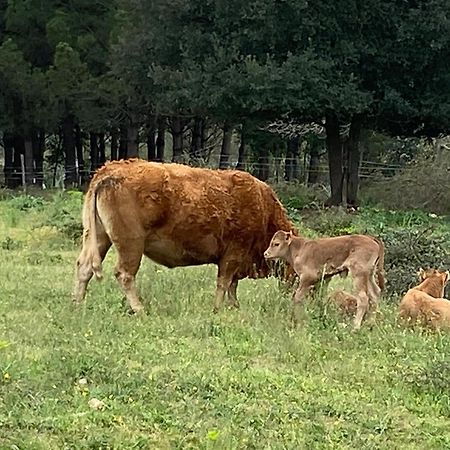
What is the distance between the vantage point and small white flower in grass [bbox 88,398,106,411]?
19.5ft

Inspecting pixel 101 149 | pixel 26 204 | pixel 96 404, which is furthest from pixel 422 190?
pixel 101 149

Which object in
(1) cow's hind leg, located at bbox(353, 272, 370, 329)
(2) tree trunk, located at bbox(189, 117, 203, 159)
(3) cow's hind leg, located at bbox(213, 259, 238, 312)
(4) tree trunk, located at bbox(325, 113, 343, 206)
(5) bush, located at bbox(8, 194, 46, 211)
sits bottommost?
(2) tree trunk, located at bbox(189, 117, 203, 159)

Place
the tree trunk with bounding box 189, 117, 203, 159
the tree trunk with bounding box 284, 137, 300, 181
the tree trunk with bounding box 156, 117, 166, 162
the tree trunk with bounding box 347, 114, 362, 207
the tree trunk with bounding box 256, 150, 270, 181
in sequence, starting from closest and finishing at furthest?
the tree trunk with bounding box 347, 114, 362, 207 → the tree trunk with bounding box 156, 117, 166, 162 → the tree trunk with bounding box 256, 150, 270, 181 → the tree trunk with bounding box 284, 137, 300, 181 → the tree trunk with bounding box 189, 117, 203, 159

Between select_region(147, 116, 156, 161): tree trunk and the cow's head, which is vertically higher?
the cow's head

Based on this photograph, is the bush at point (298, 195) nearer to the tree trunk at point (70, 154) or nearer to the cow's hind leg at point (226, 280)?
the tree trunk at point (70, 154)

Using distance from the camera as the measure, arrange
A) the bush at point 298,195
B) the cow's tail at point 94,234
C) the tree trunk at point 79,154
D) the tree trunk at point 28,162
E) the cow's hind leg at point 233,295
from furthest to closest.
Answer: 1. the tree trunk at point 79,154
2. the tree trunk at point 28,162
3. the bush at point 298,195
4. the cow's hind leg at point 233,295
5. the cow's tail at point 94,234

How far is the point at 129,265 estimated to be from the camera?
9.67 meters

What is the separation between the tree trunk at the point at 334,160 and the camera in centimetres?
2529

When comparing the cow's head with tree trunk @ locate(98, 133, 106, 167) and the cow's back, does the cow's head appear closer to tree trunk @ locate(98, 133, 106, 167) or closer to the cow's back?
the cow's back

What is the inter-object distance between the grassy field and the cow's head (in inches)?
17.2

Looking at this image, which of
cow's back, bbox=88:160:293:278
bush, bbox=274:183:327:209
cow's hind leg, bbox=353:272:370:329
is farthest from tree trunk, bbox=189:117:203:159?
cow's hind leg, bbox=353:272:370:329

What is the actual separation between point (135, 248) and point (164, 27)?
17.2 meters

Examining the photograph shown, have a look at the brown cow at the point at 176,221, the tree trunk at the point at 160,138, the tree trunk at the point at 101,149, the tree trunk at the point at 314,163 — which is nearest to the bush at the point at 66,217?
Answer: the brown cow at the point at 176,221

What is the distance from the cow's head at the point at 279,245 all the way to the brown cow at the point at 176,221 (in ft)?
1.82
